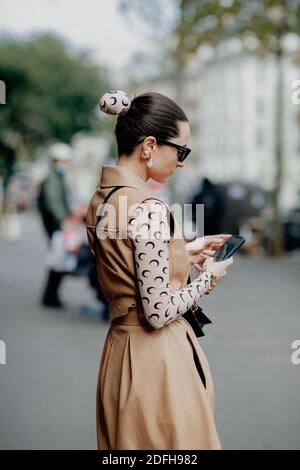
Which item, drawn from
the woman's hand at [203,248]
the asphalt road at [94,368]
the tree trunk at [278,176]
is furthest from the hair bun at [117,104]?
the tree trunk at [278,176]

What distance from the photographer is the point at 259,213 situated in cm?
2275

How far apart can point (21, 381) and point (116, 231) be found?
13.4ft

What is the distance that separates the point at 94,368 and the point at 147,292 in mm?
4473

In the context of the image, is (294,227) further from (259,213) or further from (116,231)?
(116,231)

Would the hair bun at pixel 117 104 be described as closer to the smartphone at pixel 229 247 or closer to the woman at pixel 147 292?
the woman at pixel 147 292

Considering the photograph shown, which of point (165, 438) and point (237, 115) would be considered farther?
point (237, 115)

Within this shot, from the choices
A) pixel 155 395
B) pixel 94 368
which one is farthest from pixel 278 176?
pixel 155 395

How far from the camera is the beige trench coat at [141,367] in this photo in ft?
8.30

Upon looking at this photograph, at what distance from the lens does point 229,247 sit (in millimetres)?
2719

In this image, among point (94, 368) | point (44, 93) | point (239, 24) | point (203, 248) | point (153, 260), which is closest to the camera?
point (153, 260)

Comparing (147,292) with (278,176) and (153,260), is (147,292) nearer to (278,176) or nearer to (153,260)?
(153,260)

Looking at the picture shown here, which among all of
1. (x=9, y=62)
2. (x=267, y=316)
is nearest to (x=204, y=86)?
(x=9, y=62)

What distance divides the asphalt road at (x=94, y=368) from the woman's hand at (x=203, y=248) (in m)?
2.12

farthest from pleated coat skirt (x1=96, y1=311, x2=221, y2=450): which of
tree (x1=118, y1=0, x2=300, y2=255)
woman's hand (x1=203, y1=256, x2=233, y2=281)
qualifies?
tree (x1=118, y1=0, x2=300, y2=255)
